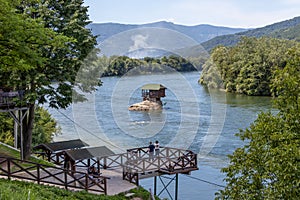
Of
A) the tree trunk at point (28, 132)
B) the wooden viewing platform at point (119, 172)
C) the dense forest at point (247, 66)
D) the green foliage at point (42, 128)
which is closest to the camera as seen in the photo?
the wooden viewing platform at point (119, 172)

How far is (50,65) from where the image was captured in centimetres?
1866

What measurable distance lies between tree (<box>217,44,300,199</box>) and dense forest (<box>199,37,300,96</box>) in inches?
2037

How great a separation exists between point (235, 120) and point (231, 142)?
333 inches

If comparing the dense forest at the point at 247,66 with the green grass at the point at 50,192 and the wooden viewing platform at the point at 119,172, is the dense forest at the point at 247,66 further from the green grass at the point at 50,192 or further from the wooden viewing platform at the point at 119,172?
the green grass at the point at 50,192

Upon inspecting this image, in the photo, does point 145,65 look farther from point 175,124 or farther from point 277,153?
point 277,153

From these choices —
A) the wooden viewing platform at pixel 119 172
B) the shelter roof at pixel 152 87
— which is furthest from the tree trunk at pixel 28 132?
the shelter roof at pixel 152 87

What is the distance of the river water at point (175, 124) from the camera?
975 inches

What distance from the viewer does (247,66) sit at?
7125 cm

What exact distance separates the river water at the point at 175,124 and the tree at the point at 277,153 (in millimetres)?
10203

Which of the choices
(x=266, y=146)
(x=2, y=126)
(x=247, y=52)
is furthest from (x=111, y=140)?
(x=247, y=52)

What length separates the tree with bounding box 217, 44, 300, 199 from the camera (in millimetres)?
9734

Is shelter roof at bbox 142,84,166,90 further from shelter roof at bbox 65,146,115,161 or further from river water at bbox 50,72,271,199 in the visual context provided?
shelter roof at bbox 65,146,115,161

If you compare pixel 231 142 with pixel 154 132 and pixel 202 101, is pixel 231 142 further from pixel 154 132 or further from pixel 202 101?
pixel 202 101

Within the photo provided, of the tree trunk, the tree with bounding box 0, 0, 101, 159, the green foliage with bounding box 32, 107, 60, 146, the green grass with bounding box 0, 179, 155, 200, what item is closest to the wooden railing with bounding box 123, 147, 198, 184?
the green grass with bounding box 0, 179, 155, 200
